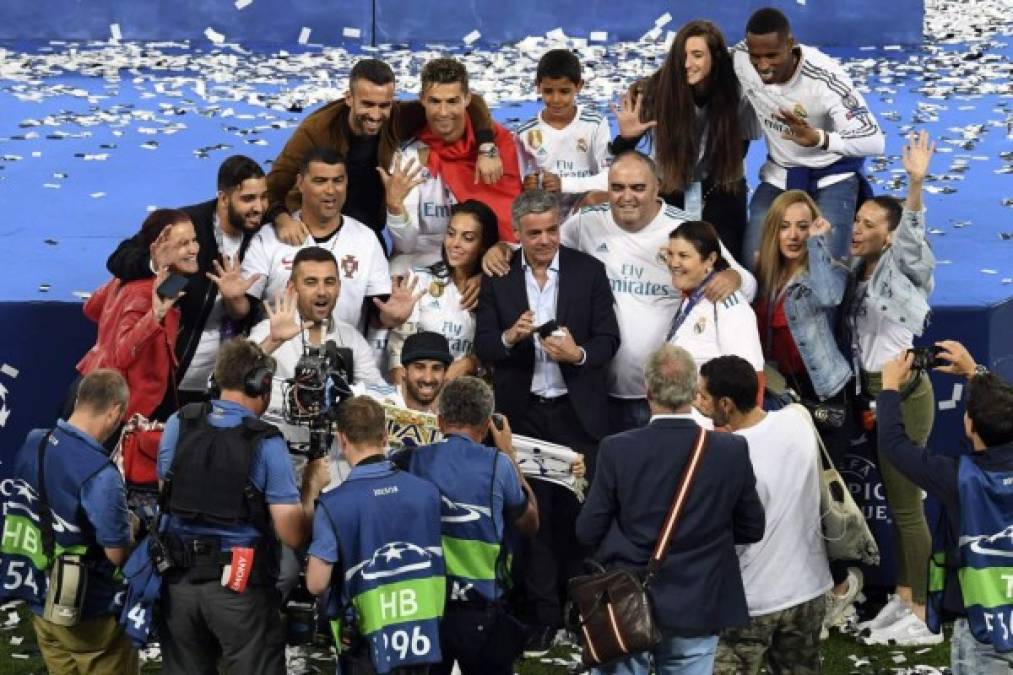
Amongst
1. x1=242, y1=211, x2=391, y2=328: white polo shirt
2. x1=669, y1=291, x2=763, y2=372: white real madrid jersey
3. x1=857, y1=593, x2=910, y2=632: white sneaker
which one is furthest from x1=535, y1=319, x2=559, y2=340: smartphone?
x1=857, y1=593, x2=910, y2=632: white sneaker

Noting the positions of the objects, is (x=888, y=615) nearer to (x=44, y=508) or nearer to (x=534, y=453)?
(x=534, y=453)

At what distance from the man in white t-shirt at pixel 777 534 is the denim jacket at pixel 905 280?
5.10 feet

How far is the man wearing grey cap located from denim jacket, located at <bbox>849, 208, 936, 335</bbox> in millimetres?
2059

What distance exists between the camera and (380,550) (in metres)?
7.23

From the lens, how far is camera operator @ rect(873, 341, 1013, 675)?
7.27 meters

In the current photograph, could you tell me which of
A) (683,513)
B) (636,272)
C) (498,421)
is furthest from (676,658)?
(636,272)

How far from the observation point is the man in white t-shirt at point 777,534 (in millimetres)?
7543

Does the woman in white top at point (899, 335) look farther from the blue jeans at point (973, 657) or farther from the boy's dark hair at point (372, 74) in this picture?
the boy's dark hair at point (372, 74)

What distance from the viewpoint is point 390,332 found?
947 centimetres

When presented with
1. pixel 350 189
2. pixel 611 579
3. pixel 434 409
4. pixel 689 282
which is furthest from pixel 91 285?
pixel 611 579

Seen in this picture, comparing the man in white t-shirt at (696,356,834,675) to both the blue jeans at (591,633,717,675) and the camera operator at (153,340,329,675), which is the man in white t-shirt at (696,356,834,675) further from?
the camera operator at (153,340,329,675)

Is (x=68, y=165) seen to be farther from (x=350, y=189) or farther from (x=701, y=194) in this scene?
(x=701, y=194)

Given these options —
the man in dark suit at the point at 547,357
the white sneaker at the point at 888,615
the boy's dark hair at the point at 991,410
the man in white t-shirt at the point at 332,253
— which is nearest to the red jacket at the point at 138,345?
the man in white t-shirt at the point at 332,253

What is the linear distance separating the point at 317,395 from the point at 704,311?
1.88 m
